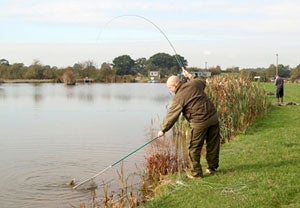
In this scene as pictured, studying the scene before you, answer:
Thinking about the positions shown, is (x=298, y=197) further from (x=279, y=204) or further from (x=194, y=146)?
(x=194, y=146)

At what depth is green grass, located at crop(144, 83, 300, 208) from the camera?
6.33 meters

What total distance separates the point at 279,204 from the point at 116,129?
546 inches

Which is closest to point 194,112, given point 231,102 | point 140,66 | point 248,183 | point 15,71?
point 248,183

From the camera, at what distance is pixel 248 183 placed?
23.2ft

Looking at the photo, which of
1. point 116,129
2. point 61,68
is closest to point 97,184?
point 116,129

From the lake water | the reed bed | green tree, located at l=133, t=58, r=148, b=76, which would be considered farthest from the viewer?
green tree, located at l=133, t=58, r=148, b=76

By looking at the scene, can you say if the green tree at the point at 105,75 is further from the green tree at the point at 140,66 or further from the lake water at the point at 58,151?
the lake water at the point at 58,151

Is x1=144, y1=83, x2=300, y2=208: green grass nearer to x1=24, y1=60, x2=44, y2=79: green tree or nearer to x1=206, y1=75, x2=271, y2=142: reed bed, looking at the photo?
x1=206, y1=75, x2=271, y2=142: reed bed

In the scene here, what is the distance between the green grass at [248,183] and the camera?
20.8 feet

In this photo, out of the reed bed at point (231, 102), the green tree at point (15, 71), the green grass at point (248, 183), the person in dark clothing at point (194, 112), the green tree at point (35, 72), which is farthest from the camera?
the green tree at point (15, 71)

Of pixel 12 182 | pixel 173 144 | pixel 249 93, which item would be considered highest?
pixel 249 93

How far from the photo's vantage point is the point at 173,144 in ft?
39.0

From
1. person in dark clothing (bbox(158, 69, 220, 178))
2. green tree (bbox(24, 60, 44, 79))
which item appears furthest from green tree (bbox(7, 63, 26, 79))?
person in dark clothing (bbox(158, 69, 220, 178))

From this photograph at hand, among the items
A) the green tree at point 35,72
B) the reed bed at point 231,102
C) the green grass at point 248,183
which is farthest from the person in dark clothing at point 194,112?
the green tree at point 35,72
